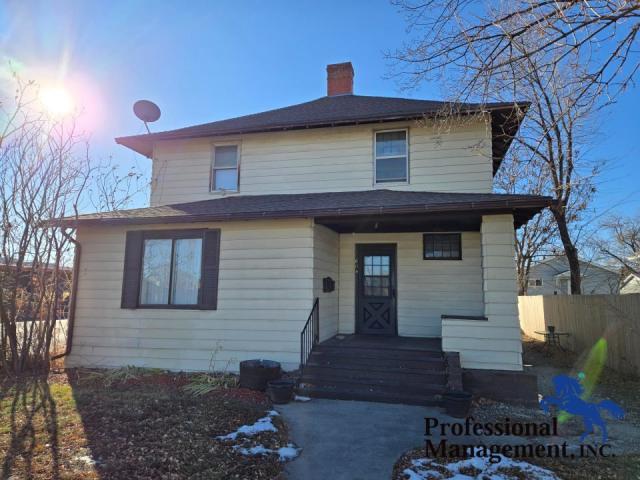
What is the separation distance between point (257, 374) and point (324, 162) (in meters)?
4.74

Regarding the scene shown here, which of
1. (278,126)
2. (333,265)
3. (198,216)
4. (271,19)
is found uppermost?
(271,19)

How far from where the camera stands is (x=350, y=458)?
4.04 m

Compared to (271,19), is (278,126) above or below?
below

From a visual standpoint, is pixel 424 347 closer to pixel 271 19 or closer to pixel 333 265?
pixel 333 265

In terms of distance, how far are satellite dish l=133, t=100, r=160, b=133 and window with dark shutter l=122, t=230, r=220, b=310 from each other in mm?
3443

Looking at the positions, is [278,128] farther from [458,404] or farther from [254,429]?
[458,404]

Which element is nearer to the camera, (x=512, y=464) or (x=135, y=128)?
(x=512, y=464)

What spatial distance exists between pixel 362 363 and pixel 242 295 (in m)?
2.54

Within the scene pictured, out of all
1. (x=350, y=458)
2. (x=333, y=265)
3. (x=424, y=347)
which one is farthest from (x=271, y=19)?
(x=350, y=458)

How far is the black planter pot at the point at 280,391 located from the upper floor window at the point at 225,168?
492 cm

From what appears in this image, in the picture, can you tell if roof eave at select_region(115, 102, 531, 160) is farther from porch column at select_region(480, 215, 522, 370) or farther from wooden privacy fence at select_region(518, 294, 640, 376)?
wooden privacy fence at select_region(518, 294, 640, 376)

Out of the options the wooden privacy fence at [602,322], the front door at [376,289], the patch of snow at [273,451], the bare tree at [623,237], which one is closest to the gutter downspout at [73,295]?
the patch of snow at [273,451]

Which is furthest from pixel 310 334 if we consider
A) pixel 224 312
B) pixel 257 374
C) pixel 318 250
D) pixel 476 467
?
pixel 476 467

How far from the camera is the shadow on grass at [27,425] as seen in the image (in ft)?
11.9
